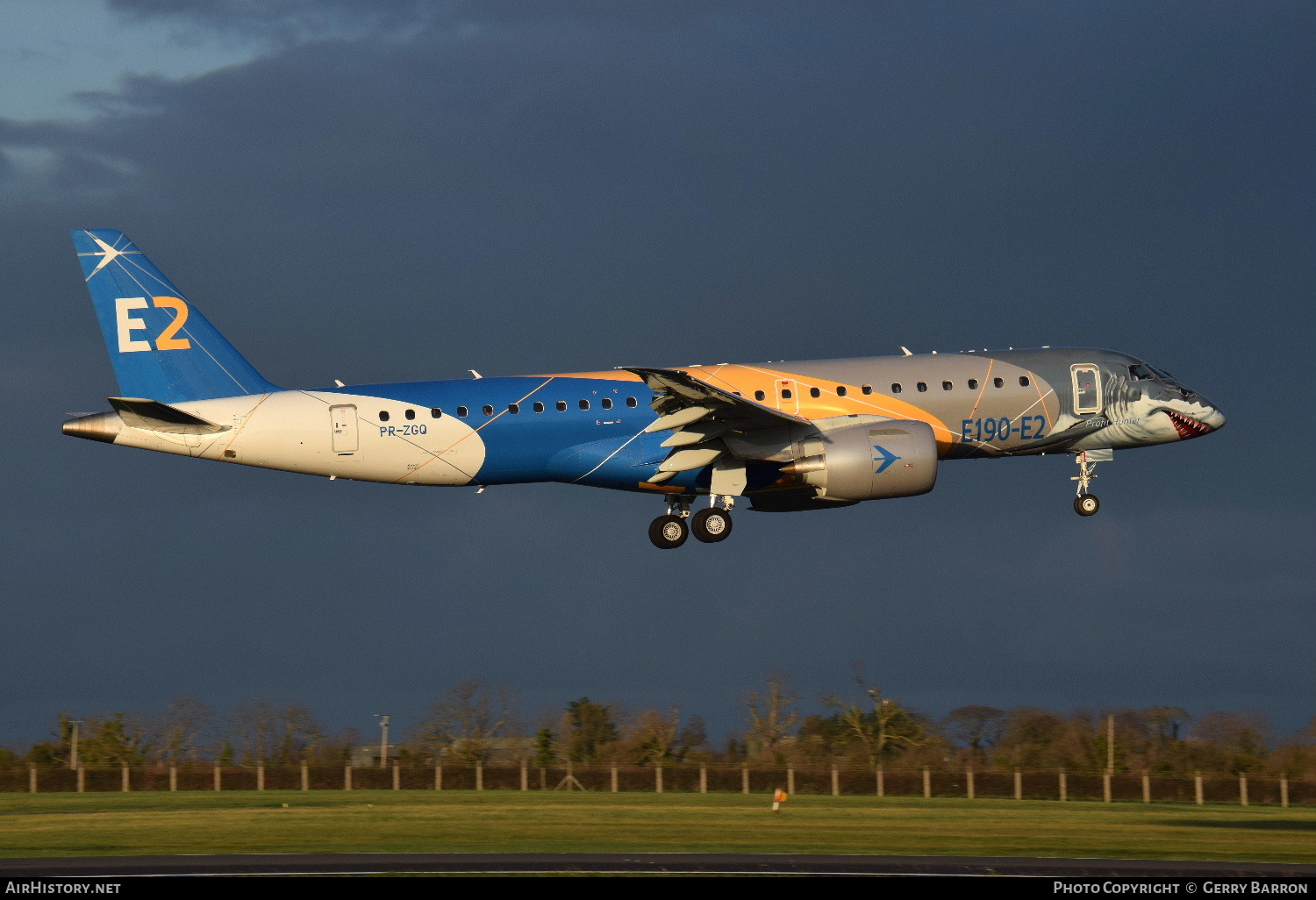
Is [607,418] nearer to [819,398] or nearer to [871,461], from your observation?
[819,398]

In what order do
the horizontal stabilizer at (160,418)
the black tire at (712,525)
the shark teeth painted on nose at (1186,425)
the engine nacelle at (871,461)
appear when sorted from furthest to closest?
the shark teeth painted on nose at (1186,425), the black tire at (712,525), the engine nacelle at (871,461), the horizontal stabilizer at (160,418)

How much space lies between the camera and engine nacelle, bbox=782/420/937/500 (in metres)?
41.0

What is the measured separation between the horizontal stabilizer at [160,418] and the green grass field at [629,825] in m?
10.5

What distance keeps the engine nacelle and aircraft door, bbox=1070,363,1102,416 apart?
5381mm

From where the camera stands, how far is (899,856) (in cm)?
3155

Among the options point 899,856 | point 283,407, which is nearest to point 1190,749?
point 899,856

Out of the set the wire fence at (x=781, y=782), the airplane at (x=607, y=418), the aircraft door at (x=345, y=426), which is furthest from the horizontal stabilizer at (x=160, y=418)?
the wire fence at (x=781, y=782)

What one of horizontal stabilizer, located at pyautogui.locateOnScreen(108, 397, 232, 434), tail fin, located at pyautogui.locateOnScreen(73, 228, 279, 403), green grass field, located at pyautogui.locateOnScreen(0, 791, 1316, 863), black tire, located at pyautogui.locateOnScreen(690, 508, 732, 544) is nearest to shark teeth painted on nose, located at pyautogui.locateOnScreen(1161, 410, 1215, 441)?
green grass field, located at pyautogui.locateOnScreen(0, 791, 1316, 863)

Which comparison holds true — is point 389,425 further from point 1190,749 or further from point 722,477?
point 1190,749

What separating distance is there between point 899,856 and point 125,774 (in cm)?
3535

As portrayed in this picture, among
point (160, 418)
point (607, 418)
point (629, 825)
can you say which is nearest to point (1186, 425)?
point (607, 418)

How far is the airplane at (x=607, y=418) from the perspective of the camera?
4128 centimetres

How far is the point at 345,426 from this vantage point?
41781mm

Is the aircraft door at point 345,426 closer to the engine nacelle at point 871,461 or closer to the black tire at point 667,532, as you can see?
the black tire at point 667,532
